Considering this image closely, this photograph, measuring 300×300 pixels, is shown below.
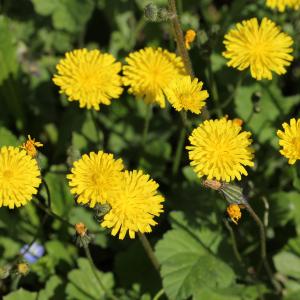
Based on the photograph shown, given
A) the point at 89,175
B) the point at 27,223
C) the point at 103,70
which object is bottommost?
the point at 27,223

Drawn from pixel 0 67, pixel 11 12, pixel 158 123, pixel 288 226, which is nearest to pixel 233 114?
pixel 158 123

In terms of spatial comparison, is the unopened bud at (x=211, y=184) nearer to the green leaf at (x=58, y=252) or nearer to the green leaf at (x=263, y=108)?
the green leaf at (x=263, y=108)

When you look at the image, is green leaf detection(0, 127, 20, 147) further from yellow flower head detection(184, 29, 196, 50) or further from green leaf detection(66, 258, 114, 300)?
yellow flower head detection(184, 29, 196, 50)

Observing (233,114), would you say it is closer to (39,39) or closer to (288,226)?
(288,226)

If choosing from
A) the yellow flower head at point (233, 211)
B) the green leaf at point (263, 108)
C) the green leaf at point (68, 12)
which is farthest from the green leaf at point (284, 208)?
the green leaf at point (68, 12)

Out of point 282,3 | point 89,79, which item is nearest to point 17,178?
point 89,79

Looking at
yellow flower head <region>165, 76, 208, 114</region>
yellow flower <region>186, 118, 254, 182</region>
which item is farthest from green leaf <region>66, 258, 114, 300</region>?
yellow flower head <region>165, 76, 208, 114</region>
